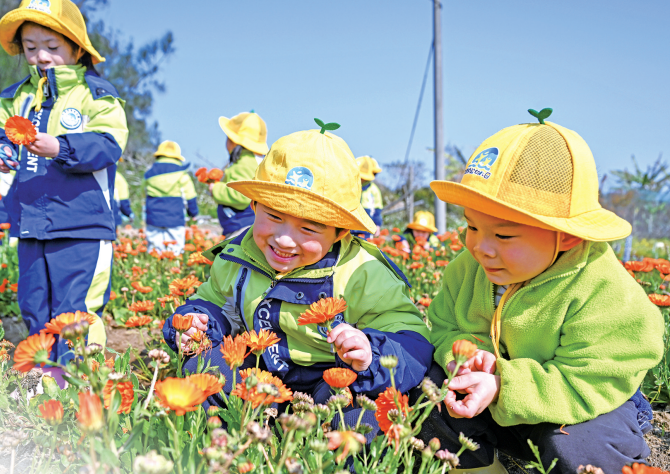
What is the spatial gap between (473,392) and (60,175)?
2.18 metres

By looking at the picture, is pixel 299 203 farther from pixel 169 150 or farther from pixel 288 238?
pixel 169 150

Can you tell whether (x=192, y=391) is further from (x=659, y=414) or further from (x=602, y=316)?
(x=659, y=414)

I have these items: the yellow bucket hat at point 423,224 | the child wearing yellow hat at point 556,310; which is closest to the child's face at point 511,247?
the child wearing yellow hat at point 556,310

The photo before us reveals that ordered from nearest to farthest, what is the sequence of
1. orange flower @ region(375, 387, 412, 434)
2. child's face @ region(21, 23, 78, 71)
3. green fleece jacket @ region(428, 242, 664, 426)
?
orange flower @ region(375, 387, 412, 434) < green fleece jacket @ region(428, 242, 664, 426) < child's face @ region(21, 23, 78, 71)

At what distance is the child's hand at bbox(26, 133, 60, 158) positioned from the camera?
2045 mm

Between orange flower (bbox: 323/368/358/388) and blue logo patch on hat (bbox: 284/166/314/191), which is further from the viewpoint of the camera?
Answer: blue logo patch on hat (bbox: 284/166/314/191)

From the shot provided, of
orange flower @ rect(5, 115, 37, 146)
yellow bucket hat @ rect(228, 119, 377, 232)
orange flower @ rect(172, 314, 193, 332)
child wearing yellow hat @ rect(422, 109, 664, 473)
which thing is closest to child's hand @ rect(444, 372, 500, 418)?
child wearing yellow hat @ rect(422, 109, 664, 473)

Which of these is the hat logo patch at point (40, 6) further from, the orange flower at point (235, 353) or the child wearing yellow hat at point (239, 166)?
the child wearing yellow hat at point (239, 166)

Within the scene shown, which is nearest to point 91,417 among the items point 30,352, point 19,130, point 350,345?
point 30,352

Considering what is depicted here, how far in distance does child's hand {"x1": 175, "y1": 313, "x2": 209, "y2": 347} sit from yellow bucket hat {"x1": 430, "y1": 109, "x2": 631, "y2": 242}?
0.98 m

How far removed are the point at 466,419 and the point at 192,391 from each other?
982mm

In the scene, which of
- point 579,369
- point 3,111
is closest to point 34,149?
point 3,111

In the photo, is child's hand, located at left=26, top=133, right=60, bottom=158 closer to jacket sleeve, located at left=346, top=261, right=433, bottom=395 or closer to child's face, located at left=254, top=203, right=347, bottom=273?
child's face, located at left=254, top=203, right=347, bottom=273

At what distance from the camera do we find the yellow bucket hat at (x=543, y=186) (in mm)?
1312
